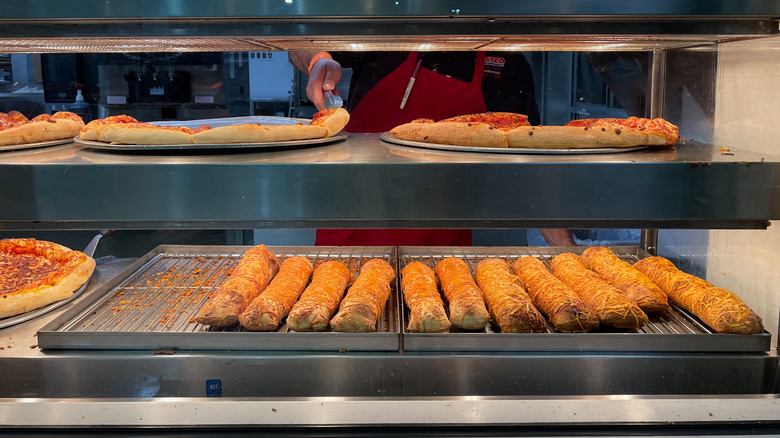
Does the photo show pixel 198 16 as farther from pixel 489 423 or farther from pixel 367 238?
pixel 367 238

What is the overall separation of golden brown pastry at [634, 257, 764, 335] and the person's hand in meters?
1.82

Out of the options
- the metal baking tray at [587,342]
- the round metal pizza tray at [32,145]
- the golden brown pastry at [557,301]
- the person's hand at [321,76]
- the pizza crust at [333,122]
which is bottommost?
the metal baking tray at [587,342]

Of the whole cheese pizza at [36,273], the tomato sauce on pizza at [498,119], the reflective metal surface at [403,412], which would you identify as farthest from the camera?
the tomato sauce on pizza at [498,119]

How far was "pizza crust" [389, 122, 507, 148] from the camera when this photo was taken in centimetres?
200

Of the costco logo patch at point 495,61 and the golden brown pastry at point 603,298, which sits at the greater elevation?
the costco logo patch at point 495,61

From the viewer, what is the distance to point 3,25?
1779mm

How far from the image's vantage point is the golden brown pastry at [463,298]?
6.51ft

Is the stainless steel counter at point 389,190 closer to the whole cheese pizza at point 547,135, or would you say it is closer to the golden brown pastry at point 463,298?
the whole cheese pizza at point 547,135

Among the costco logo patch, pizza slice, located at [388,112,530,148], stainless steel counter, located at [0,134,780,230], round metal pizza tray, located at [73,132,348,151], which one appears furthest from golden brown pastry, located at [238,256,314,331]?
the costco logo patch

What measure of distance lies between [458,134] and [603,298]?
0.74m

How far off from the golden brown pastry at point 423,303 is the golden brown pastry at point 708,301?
2.78ft

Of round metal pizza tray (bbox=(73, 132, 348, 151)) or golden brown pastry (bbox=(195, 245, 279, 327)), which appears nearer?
round metal pizza tray (bbox=(73, 132, 348, 151))

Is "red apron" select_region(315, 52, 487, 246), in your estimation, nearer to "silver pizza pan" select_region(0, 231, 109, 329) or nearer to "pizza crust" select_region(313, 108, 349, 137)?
"pizza crust" select_region(313, 108, 349, 137)

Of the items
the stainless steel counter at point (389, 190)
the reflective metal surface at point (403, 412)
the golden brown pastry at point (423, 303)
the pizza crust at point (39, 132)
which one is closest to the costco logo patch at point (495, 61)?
the golden brown pastry at point (423, 303)
